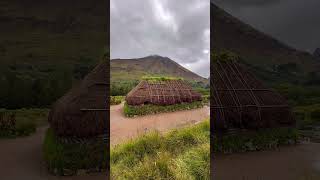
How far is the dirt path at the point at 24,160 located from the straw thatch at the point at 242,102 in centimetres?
261

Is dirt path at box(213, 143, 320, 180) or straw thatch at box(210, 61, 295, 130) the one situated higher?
straw thatch at box(210, 61, 295, 130)

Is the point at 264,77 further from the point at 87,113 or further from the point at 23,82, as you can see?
the point at 23,82

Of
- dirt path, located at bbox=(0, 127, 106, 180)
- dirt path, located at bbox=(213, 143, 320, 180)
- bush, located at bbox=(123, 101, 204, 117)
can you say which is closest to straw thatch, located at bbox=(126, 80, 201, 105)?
bush, located at bbox=(123, 101, 204, 117)

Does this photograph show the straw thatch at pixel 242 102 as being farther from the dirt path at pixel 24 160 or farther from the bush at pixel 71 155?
the dirt path at pixel 24 160

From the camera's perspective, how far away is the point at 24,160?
564cm

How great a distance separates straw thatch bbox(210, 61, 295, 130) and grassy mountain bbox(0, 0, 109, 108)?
2466 millimetres

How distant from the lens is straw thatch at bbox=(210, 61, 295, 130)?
6.25 m

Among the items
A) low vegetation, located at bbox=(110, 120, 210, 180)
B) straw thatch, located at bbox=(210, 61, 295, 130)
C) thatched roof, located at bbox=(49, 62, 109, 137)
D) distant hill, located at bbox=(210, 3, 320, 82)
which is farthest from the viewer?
low vegetation, located at bbox=(110, 120, 210, 180)

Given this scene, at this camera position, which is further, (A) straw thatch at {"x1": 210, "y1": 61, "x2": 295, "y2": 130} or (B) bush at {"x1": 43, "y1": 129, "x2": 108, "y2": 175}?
(A) straw thatch at {"x1": 210, "y1": 61, "x2": 295, "y2": 130}

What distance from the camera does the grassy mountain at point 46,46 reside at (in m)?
5.86

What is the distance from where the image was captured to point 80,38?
6121 mm

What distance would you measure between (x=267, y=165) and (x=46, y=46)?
480 cm

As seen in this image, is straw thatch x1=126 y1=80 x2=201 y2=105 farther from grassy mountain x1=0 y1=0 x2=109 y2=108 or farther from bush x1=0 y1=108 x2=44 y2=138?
bush x1=0 y1=108 x2=44 y2=138

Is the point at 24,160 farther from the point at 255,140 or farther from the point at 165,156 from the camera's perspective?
the point at 255,140
